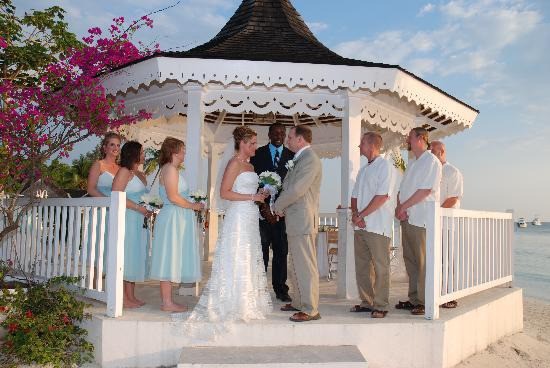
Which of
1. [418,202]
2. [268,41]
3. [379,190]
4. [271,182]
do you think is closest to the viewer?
[271,182]

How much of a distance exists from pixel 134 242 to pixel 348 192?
2914 millimetres

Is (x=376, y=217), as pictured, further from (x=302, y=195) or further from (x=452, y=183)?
(x=452, y=183)

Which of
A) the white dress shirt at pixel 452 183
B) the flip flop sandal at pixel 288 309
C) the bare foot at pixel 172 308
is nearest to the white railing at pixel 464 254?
the white dress shirt at pixel 452 183

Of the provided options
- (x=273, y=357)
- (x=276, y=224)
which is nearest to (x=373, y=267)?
(x=276, y=224)

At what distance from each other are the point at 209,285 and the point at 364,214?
1.73m

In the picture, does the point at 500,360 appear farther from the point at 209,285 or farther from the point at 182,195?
the point at 182,195

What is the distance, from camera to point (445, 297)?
5.26 m

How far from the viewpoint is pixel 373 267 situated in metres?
5.67

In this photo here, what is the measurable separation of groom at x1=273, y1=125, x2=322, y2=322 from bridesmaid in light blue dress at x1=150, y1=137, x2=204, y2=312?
38.3 inches

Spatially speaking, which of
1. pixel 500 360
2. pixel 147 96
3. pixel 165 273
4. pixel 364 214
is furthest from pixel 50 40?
pixel 500 360

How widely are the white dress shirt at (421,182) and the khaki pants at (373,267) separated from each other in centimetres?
42

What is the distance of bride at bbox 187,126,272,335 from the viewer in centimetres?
496

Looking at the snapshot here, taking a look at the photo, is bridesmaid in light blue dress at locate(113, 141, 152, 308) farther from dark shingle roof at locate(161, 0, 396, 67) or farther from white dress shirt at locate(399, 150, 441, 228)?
white dress shirt at locate(399, 150, 441, 228)

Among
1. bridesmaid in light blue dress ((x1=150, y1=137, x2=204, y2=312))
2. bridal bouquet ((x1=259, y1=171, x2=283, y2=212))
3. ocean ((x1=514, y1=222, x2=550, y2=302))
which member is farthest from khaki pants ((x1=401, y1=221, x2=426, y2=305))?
ocean ((x1=514, y1=222, x2=550, y2=302))
